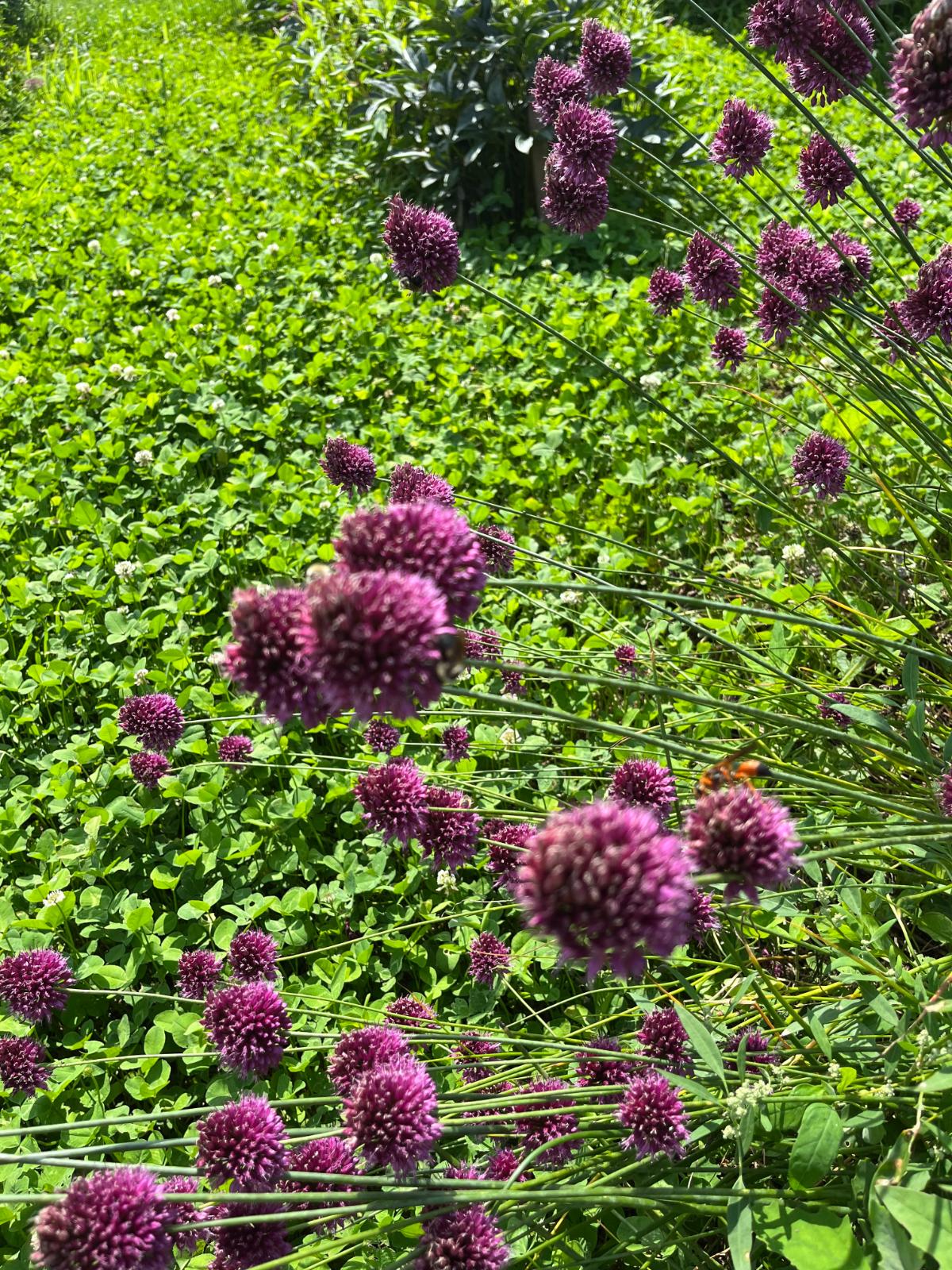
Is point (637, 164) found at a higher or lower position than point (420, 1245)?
higher

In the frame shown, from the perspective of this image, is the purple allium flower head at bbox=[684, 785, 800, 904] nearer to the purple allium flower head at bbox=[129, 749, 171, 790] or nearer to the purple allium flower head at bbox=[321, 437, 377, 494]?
the purple allium flower head at bbox=[321, 437, 377, 494]

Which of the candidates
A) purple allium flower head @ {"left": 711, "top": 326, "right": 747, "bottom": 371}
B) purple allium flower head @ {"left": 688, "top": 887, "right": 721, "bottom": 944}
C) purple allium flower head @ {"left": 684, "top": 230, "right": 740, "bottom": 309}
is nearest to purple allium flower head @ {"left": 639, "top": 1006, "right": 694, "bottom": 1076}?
purple allium flower head @ {"left": 688, "top": 887, "right": 721, "bottom": 944}

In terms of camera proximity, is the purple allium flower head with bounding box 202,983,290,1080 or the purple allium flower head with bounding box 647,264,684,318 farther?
the purple allium flower head with bounding box 647,264,684,318

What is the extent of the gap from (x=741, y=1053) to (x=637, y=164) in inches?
182

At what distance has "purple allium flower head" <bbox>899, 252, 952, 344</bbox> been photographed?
1.90 meters

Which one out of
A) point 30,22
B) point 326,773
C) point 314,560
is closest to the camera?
point 326,773

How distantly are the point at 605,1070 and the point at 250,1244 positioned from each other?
527 millimetres

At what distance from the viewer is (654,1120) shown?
4.19ft

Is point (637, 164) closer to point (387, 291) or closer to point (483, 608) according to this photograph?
point (387, 291)

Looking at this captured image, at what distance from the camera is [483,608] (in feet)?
9.47

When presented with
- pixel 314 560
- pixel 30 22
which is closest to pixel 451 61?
pixel 314 560

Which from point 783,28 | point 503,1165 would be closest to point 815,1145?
point 503,1165

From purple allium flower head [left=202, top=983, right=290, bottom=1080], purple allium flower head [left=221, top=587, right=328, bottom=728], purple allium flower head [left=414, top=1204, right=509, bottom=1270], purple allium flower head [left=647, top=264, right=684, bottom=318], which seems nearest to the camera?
purple allium flower head [left=221, top=587, right=328, bottom=728]

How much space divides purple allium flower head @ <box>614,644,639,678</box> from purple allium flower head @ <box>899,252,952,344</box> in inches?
33.8
